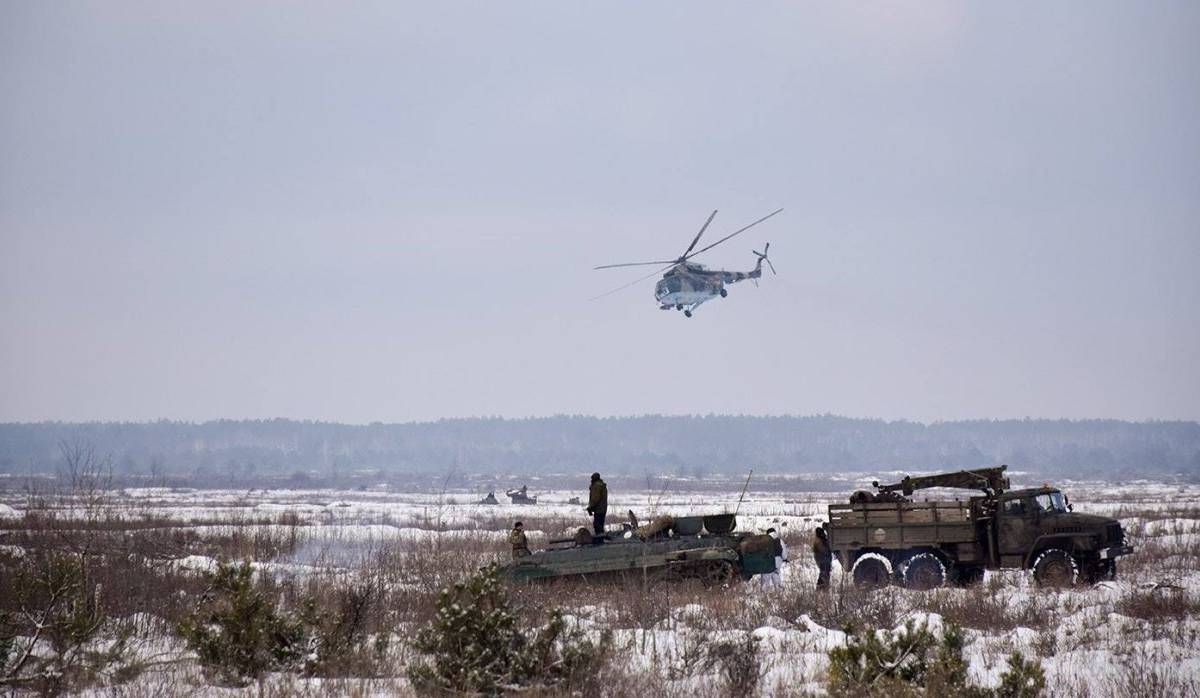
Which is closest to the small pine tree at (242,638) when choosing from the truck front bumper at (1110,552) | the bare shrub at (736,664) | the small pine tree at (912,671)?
the bare shrub at (736,664)

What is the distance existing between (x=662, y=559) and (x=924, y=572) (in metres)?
5.01

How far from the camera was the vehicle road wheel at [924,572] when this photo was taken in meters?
20.0

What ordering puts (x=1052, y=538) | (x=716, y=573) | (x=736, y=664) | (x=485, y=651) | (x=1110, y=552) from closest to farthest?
(x=485, y=651) → (x=736, y=664) → (x=716, y=573) → (x=1110, y=552) → (x=1052, y=538)

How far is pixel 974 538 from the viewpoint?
2028 cm

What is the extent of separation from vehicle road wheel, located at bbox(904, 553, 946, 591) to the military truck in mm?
18

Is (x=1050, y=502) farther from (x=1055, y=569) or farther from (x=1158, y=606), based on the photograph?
(x=1158, y=606)

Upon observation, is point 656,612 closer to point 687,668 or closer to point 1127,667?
point 687,668

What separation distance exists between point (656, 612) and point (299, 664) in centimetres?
592

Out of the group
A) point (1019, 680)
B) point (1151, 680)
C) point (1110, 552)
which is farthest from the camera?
point (1110, 552)

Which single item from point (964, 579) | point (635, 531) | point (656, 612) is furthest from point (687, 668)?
point (964, 579)

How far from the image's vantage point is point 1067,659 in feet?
41.8

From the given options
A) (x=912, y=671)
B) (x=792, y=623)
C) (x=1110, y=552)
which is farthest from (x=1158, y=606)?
(x=912, y=671)

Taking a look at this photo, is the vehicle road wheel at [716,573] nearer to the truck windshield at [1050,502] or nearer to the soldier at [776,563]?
the soldier at [776,563]

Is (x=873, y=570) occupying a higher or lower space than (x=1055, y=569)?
lower
